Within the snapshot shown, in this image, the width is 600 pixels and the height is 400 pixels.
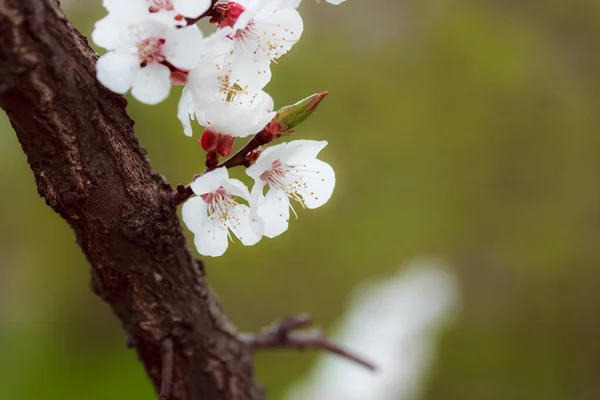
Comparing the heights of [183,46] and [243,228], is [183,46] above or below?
above

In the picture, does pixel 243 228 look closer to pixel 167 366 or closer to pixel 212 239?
pixel 212 239

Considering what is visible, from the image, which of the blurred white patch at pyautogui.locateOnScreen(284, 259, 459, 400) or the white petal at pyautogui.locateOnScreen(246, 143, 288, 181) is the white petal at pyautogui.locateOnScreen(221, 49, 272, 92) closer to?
the white petal at pyautogui.locateOnScreen(246, 143, 288, 181)

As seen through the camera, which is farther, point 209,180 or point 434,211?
point 434,211

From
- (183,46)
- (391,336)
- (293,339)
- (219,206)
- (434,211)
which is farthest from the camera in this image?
(434,211)

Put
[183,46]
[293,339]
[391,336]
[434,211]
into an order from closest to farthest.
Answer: [183,46], [293,339], [391,336], [434,211]

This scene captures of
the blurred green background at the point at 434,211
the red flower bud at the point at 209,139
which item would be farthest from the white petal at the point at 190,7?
the blurred green background at the point at 434,211

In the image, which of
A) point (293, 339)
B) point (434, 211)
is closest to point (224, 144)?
point (293, 339)

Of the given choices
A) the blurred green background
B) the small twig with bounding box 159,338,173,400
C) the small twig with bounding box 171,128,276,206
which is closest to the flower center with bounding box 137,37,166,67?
the small twig with bounding box 171,128,276,206

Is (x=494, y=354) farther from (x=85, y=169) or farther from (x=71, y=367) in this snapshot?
(x=85, y=169)
